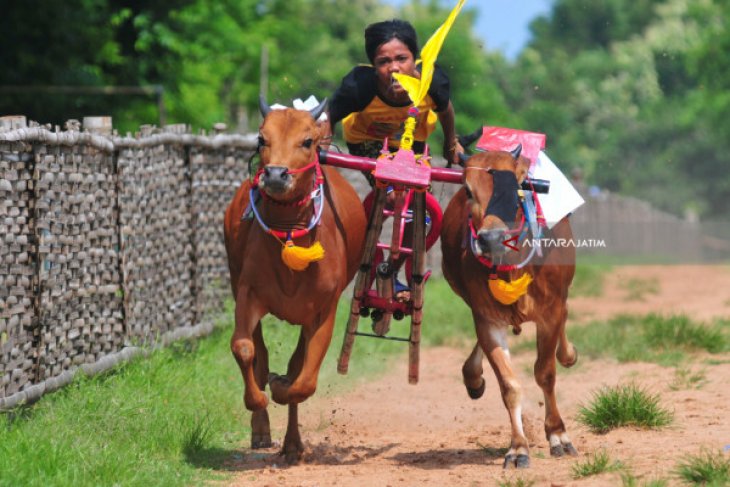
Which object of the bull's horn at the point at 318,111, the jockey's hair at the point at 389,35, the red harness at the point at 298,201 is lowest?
the red harness at the point at 298,201

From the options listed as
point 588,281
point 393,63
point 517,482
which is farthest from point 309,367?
point 588,281

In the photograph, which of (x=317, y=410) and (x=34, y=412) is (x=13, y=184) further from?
(x=317, y=410)

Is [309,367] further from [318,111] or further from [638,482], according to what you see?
[638,482]

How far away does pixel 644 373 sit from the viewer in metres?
12.2

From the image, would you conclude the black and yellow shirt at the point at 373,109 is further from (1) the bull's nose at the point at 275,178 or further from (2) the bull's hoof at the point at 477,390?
(2) the bull's hoof at the point at 477,390

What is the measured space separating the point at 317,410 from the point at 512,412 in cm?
318

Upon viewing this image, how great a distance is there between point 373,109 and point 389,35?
0.58 metres

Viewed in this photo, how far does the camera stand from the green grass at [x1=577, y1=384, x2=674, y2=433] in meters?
9.27

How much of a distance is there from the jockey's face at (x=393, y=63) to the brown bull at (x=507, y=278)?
0.99 metres

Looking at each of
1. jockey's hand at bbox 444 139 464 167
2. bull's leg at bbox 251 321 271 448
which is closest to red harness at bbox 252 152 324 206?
bull's leg at bbox 251 321 271 448

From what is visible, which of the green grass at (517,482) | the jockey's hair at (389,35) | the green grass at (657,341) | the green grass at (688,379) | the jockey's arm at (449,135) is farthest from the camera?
the green grass at (657,341)

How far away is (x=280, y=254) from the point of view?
8508mm

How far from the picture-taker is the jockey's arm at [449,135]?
9.91m

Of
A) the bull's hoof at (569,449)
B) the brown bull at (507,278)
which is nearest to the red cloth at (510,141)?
→ the brown bull at (507,278)
